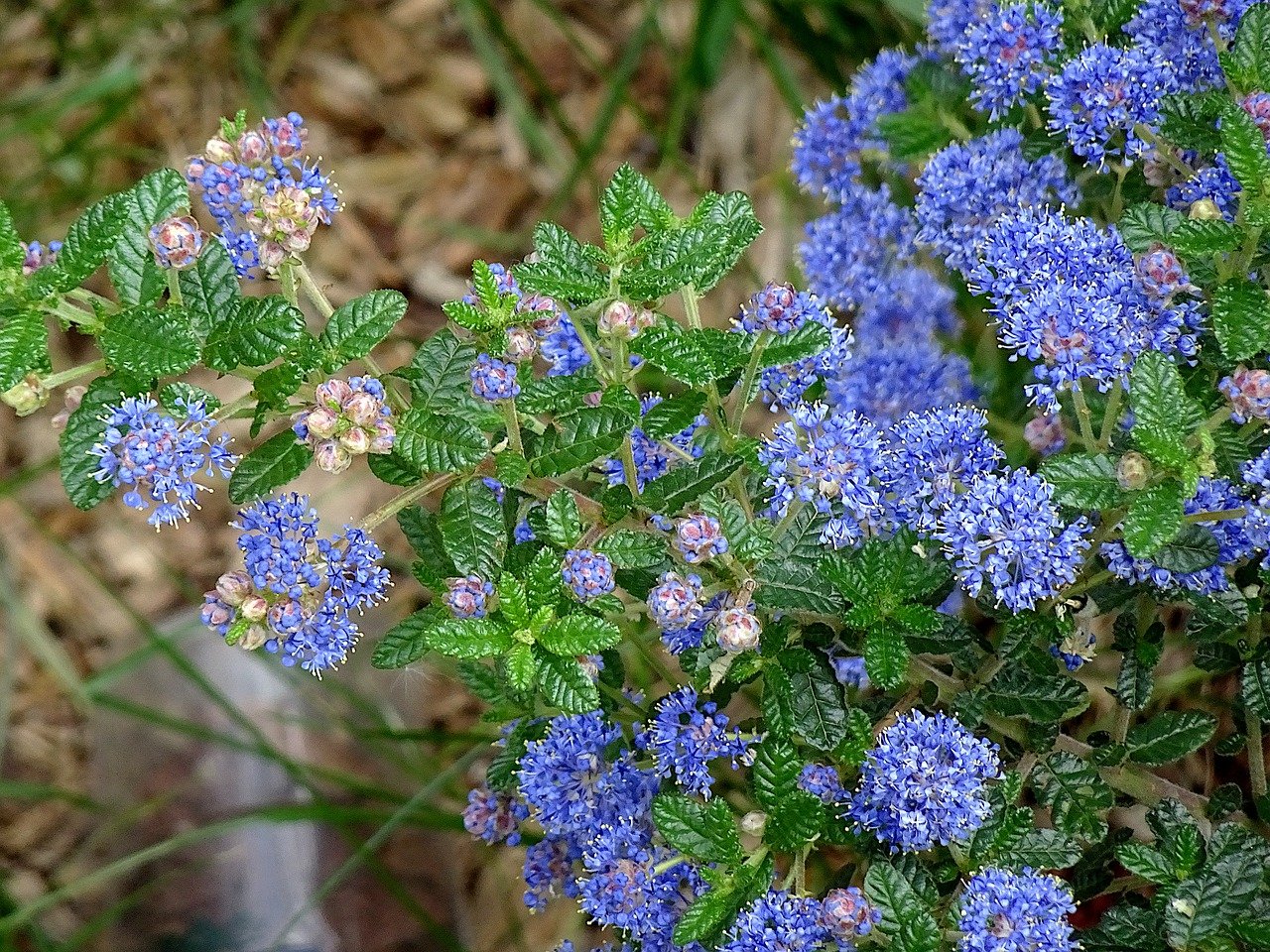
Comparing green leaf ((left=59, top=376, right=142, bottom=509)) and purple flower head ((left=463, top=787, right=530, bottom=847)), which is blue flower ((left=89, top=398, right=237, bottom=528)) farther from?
purple flower head ((left=463, top=787, right=530, bottom=847))

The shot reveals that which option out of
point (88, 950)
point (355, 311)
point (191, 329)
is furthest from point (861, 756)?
point (88, 950)

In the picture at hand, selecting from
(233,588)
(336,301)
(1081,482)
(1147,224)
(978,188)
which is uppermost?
(336,301)

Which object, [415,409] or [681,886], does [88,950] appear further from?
[415,409]

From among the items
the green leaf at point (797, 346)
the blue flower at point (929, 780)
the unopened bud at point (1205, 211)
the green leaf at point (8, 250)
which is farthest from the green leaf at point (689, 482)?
the green leaf at point (8, 250)

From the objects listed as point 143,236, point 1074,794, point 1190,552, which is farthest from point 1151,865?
point 143,236

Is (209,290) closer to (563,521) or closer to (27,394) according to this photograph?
(27,394)

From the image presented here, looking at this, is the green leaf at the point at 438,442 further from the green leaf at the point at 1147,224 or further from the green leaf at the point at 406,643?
the green leaf at the point at 1147,224

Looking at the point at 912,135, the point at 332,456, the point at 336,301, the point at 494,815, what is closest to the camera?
the point at 332,456
